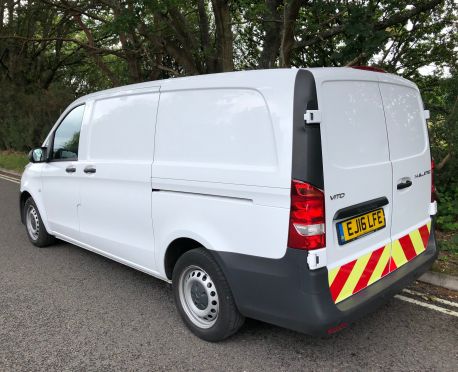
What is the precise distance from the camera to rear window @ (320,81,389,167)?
8.95 ft

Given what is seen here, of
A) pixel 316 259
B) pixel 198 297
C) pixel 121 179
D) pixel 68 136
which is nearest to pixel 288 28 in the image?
pixel 68 136

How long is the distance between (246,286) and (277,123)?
1.09 metres

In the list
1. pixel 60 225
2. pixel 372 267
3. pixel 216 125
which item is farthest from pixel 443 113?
pixel 60 225

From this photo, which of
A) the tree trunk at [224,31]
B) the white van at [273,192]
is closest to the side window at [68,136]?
the white van at [273,192]

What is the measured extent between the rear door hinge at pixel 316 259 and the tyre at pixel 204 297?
72 cm

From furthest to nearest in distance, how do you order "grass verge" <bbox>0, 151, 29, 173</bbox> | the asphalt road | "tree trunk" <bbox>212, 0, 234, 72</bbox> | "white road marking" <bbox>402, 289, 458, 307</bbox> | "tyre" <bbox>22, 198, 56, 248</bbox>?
"grass verge" <bbox>0, 151, 29, 173</bbox> → "tree trunk" <bbox>212, 0, 234, 72</bbox> → "tyre" <bbox>22, 198, 56, 248</bbox> → "white road marking" <bbox>402, 289, 458, 307</bbox> → the asphalt road

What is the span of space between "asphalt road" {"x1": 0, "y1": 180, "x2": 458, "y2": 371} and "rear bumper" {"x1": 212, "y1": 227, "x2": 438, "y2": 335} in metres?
0.39

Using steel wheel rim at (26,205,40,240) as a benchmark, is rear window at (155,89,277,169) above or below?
above

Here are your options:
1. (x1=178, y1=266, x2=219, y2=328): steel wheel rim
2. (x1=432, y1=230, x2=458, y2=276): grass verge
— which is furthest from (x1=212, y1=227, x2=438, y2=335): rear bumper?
(x1=432, y1=230, x2=458, y2=276): grass verge

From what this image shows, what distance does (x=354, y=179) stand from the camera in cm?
284

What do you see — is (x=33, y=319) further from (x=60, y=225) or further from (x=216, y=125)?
(x=216, y=125)

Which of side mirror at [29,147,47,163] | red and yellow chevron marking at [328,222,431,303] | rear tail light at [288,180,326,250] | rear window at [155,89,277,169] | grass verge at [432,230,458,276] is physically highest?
rear window at [155,89,277,169]

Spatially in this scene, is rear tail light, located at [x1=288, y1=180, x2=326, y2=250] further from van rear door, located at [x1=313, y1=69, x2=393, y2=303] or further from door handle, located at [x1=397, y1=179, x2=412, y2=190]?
door handle, located at [x1=397, y1=179, x2=412, y2=190]

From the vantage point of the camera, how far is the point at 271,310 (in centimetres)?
285
